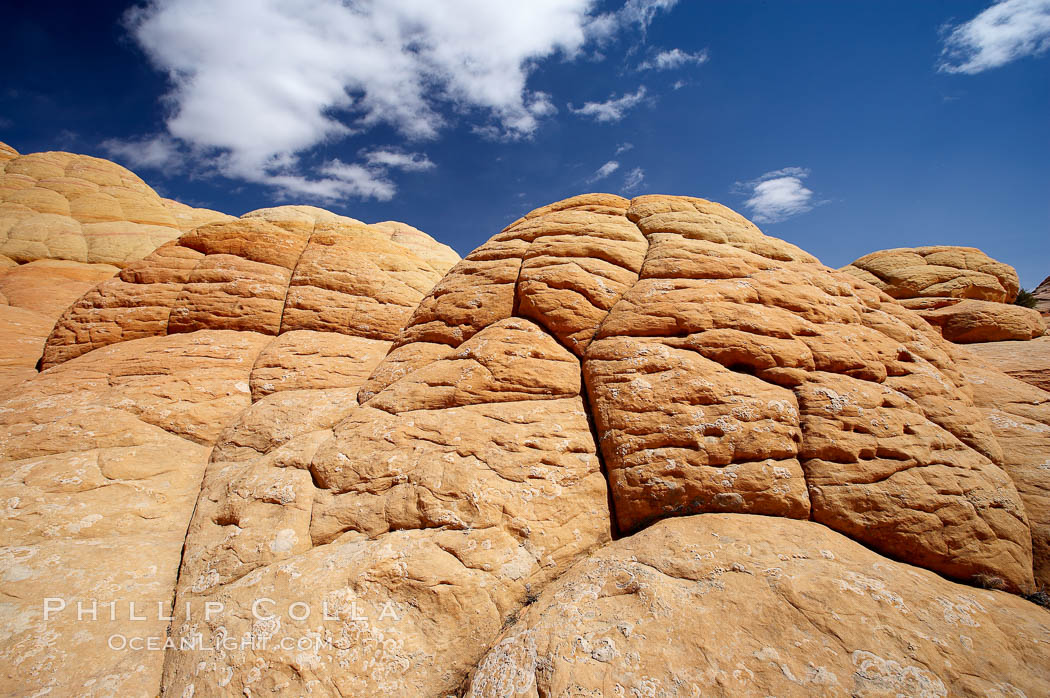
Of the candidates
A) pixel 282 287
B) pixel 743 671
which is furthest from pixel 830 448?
pixel 282 287

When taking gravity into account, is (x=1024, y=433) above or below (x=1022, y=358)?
below

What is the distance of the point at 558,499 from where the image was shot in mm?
5457

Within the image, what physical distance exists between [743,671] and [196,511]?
775 cm

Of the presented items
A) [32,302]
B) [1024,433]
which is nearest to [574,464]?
[1024,433]

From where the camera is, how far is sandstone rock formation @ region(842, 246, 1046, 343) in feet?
39.5

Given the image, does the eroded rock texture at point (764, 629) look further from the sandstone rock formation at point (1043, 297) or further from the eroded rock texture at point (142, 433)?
the sandstone rock formation at point (1043, 297)

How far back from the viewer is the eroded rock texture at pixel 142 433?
4.63 metres

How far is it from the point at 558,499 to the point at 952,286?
18.6 meters

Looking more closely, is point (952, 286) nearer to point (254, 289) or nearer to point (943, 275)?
point (943, 275)

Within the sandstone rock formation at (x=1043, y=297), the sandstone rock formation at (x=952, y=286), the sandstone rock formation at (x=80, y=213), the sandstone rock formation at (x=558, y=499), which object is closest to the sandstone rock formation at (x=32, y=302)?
the sandstone rock formation at (x=80, y=213)

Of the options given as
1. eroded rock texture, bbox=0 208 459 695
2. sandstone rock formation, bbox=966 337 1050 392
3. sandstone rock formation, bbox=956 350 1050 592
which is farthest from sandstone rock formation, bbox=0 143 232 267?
sandstone rock formation, bbox=966 337 1050 392

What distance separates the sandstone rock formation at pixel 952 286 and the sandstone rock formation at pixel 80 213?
3912 centimetres

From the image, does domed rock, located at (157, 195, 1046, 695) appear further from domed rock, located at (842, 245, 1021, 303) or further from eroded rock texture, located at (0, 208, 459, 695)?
domed rock, located at (842, 245, 1021, 303)

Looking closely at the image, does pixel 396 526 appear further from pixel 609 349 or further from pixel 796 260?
pixel 796 260
